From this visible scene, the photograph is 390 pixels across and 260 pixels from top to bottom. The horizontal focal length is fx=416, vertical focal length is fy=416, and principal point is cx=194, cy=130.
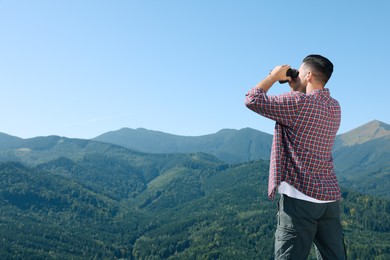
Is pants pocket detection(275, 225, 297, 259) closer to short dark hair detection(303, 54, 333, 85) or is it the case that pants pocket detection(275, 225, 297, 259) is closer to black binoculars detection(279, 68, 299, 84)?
black binoculars detection(279, 68, 299, 84)

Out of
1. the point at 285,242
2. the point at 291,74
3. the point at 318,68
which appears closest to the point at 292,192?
the point at 285,242

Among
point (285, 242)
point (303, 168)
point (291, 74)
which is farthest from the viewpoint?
point (291, 74)

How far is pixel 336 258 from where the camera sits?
6.42 metres

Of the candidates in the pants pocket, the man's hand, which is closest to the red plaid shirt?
the man's hand

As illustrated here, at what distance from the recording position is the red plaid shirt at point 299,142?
6.18 metres

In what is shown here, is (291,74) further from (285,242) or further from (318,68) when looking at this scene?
(285,242)

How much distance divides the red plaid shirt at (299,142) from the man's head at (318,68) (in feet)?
1.26

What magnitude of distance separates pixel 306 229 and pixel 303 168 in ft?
2.92

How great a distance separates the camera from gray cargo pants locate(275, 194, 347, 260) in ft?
19.8

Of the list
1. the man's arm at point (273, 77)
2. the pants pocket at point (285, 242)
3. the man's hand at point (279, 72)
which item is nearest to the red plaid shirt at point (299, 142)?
the man's arm at point (273, 77)

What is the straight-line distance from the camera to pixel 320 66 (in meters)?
6.55

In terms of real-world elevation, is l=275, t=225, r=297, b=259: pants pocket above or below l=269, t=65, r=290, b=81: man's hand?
below

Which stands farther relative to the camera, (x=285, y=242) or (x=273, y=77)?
(x=273, y=77)

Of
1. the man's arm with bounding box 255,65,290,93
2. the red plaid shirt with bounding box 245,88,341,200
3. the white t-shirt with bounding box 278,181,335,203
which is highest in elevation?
the man's arm with bounding box 255,65,290,93
